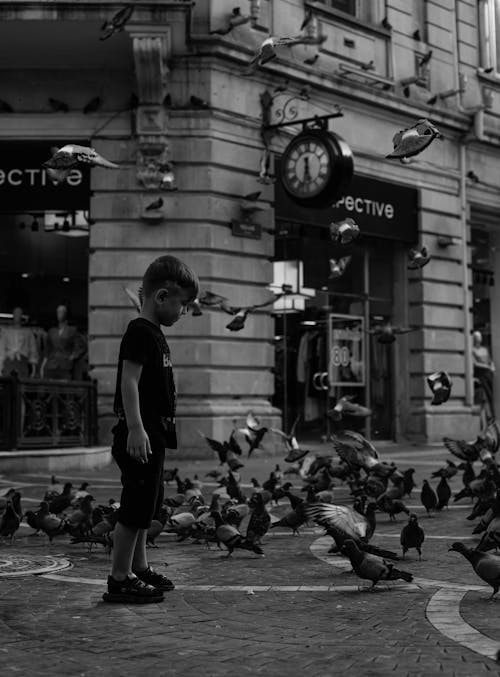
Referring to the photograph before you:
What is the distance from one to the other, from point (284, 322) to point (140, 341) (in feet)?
39.8

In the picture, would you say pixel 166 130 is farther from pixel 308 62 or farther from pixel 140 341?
pixel 140 341

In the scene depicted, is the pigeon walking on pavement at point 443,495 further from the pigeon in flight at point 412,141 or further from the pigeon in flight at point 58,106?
the pigeon in flight at point 58,106

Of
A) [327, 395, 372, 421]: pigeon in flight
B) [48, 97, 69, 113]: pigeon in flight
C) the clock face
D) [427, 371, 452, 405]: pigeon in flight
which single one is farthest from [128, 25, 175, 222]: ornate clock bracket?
[327, 395, 372, 421]: pigeon in flight

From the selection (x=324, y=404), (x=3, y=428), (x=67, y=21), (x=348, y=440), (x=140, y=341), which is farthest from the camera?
(x=324, y=404)

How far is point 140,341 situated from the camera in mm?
4312

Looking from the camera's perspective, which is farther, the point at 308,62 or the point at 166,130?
the point at 308,62

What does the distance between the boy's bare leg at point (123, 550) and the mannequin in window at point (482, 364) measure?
618 inches

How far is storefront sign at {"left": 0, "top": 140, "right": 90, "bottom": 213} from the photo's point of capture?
14445 mm

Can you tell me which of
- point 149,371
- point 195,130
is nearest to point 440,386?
point 195,130

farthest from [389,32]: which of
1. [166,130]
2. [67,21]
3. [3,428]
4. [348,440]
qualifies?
[348,440]

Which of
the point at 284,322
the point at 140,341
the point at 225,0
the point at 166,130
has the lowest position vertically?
the point at 140,341

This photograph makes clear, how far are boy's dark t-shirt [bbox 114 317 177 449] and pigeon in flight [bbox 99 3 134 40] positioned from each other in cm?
936

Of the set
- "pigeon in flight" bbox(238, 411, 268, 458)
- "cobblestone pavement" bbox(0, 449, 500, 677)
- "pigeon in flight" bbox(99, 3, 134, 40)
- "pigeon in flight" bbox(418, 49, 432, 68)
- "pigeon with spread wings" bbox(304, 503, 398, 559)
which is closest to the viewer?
"cobblestone pavement" bbox(0, 449, 500, 677)

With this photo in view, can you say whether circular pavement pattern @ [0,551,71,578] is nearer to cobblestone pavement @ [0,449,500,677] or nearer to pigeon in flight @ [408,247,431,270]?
cobblestone pavement @ [0,449,500,677]
